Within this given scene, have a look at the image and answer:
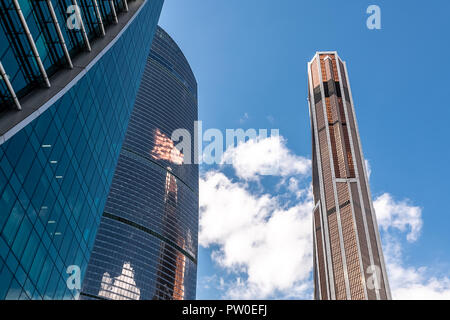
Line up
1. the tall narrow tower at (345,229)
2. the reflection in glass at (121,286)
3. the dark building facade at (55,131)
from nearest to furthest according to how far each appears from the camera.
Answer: the dark building facade at (55,131)
the tall narrow tower at (345,229)
the reflection in glass at (121,286)

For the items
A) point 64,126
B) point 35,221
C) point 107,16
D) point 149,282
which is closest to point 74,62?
point 64,126

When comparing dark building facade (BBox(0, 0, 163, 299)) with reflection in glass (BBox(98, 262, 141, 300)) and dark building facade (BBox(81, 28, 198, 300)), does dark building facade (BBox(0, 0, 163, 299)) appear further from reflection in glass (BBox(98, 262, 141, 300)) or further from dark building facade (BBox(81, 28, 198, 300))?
reflection in glass (BBox(98, 262, 141, 300))

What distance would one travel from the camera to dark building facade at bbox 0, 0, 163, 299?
3375cm

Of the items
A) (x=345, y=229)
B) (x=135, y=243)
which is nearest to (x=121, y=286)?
(x=135, y=243)

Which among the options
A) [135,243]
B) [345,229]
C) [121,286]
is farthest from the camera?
[135,243]

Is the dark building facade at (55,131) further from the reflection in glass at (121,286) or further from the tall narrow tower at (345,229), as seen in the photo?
the tall narrow tower at (345,229)

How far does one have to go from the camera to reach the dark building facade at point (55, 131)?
111 ft

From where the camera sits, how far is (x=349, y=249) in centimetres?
16712

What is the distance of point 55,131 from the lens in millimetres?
41188

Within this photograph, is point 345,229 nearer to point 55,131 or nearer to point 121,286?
point 121,286

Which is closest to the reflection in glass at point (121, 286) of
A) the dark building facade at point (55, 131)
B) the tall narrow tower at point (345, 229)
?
the tall narrow tower at point (345, 229)

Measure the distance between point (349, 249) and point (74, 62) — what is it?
474ft

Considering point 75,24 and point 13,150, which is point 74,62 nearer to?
point 75,24
